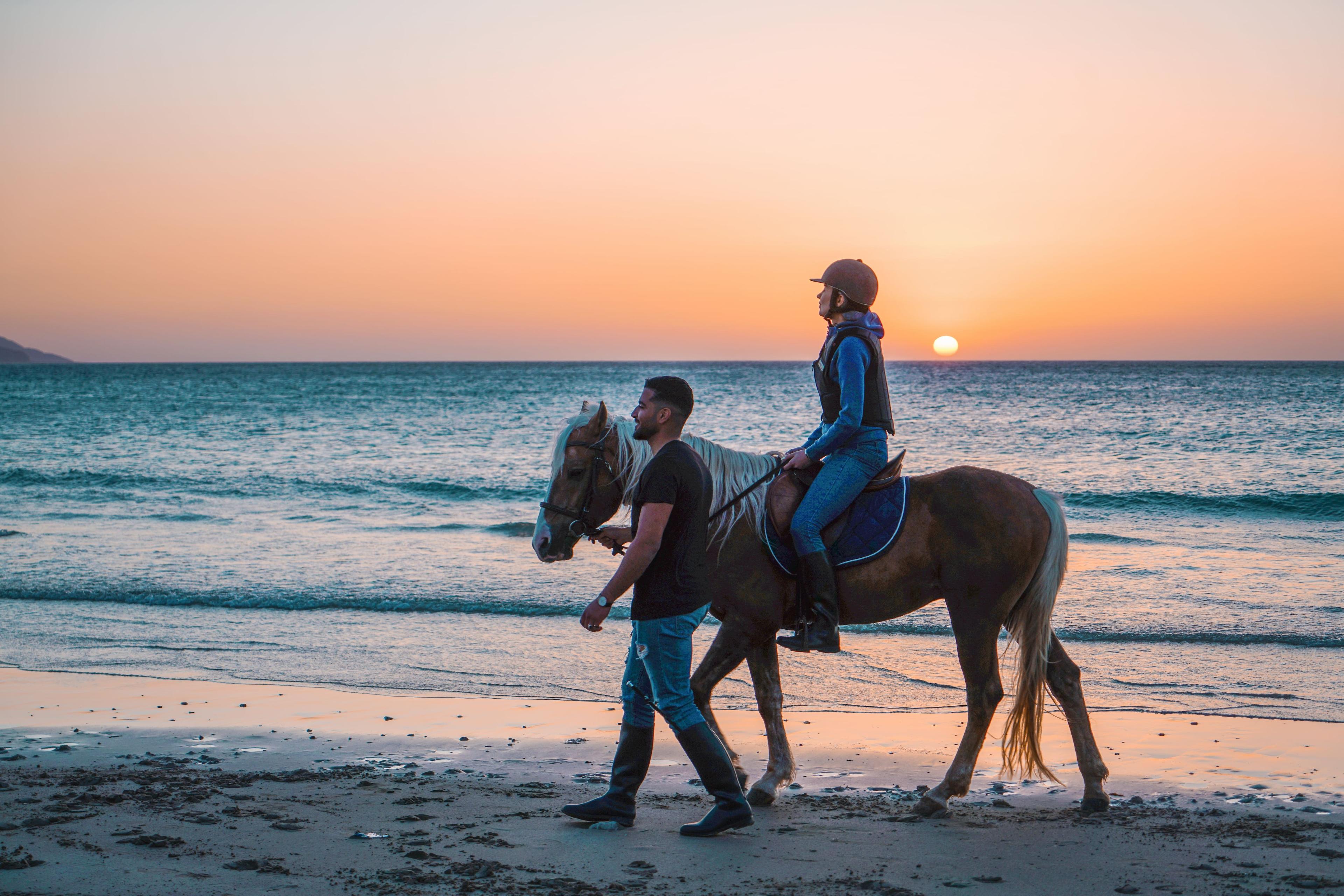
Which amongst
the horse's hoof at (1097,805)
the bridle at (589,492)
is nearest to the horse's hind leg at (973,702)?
the horse's hoof at (1097,805)

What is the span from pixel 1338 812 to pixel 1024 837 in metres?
1.67

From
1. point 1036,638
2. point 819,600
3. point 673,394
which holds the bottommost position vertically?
point 1036,638

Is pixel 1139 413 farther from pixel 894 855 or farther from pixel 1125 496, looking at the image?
pixel 894 855

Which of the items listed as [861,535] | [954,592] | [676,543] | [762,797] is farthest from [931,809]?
[676,543]

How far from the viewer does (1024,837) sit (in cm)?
455

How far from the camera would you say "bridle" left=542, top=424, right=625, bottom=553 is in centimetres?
480

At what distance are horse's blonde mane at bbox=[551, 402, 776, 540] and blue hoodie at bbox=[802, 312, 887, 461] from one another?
33 cm

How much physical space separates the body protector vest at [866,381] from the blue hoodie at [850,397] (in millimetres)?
19

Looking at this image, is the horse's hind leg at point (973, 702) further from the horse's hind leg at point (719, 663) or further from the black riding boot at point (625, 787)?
the black riding boot at point (625, 787)

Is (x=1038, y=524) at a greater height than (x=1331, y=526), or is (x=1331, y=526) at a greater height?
(x=1038, y=524)

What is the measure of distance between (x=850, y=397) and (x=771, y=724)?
1.74 metres

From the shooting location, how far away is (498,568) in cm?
1351

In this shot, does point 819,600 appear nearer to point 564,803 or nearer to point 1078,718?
point 1078,718

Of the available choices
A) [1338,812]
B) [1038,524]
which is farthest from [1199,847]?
[1038,524]
